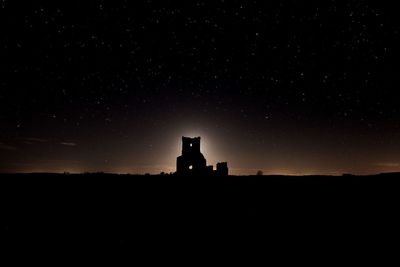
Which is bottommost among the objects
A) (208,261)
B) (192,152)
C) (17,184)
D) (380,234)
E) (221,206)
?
(208,261)

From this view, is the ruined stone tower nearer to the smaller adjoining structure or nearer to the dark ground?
the smaller adjoining structure

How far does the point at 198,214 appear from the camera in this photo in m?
3.47

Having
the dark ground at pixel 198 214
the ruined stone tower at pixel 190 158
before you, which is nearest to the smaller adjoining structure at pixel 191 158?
the ruined stone tower at pixel 190 158

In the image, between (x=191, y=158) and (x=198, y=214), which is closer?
(x=198, y=214)

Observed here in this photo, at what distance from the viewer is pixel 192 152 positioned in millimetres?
26266

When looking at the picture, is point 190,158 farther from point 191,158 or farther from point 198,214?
point 198,214

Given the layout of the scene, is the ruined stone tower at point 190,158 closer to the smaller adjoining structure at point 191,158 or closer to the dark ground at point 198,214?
the smaller adjoining structure at point 191,158

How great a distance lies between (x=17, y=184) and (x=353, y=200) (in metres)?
3.93

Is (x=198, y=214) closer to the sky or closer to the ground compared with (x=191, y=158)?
closer to the ground

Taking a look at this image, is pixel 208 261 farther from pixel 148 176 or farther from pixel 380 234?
pixel 380 234

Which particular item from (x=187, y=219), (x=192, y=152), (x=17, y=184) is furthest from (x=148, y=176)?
(x=192, y=152)

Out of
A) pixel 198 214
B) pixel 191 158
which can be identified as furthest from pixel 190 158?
pixel 198 214

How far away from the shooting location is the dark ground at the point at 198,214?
3.14 meters

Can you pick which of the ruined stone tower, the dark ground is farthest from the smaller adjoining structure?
the dark ground
